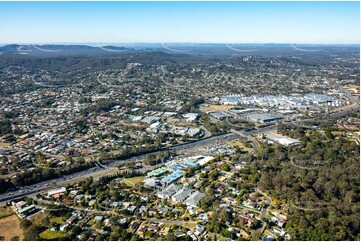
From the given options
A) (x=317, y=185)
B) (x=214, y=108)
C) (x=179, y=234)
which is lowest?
(x=214, y=108)

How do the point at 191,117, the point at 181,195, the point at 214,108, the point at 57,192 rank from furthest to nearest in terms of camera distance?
1. the point at 214,108
2. the point at 191,117
3. the point at 57,192
4. the point at 181,195

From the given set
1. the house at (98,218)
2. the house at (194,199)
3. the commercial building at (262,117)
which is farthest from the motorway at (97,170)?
the house at (194,199)

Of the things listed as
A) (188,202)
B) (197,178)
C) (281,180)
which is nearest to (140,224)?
(188,202)

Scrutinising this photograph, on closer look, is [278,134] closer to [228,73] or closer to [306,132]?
[306,132]

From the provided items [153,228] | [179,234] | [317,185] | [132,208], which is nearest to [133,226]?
[153,228]

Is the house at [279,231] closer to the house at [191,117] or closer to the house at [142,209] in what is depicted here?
the house at [142,209]

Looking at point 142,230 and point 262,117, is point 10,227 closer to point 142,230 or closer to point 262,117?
point 142,230
